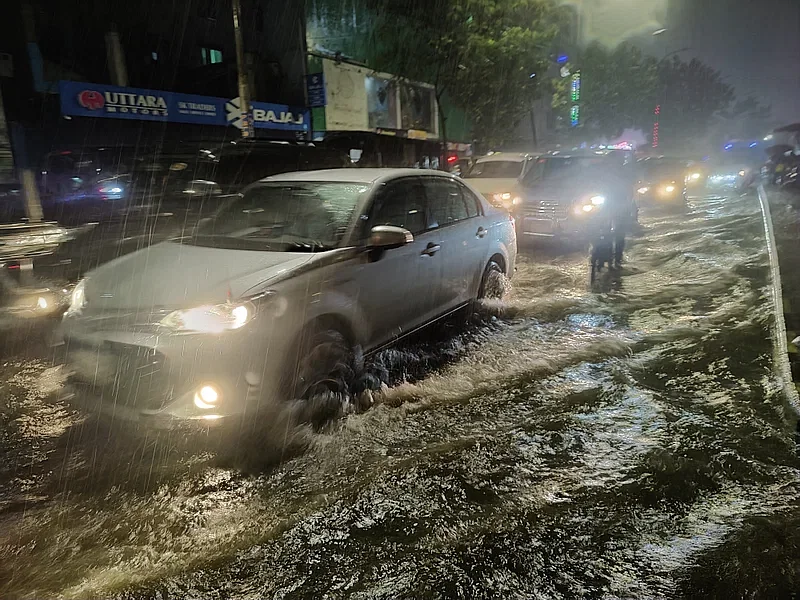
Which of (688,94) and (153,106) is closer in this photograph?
(153,106)

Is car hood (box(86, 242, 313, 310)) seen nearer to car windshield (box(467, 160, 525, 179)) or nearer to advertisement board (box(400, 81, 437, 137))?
car windshield (box(467, 160, 525, 179))

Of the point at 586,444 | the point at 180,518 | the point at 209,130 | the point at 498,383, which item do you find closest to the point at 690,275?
Result: the point at 498,383

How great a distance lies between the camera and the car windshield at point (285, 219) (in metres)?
4.28

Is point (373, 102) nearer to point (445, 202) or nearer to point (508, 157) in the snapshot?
point (508, 157)

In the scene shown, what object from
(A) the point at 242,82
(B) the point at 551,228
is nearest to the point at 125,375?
(B) the point at 551,228

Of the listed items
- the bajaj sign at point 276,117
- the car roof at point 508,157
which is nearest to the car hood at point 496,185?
the car roof at point 508,157

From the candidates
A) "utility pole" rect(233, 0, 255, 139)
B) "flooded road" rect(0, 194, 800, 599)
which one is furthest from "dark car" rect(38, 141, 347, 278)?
"utility pole" rect(233, 0, 255, 139)

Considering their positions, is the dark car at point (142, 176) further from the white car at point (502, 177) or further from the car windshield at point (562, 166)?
the car windshield at point (562, 166)

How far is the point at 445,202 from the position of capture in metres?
5.61

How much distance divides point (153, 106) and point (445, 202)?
48.1 ft

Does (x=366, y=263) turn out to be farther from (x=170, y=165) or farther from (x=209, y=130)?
(x=209, y=130)

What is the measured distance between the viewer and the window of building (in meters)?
20.8

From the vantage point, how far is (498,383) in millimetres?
4863

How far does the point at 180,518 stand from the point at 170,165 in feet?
25.0
